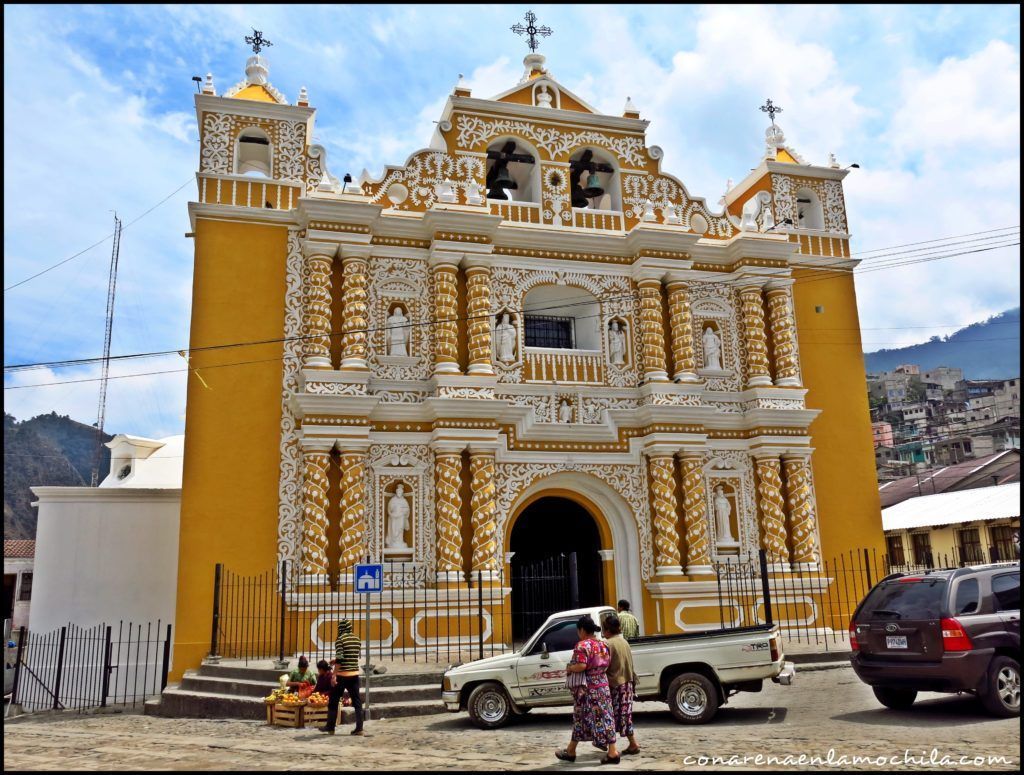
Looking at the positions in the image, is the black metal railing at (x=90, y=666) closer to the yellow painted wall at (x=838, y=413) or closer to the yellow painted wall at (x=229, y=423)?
the yellow painted wall at (x=229, y=423)

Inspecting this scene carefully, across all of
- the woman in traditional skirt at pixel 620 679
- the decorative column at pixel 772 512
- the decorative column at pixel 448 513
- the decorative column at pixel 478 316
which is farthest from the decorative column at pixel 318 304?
the woman in traditional skirt at pixel 620 679

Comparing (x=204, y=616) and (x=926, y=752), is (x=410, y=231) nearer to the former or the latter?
(x=204, y=616)

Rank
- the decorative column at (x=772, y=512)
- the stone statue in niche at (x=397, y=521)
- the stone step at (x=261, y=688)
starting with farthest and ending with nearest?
the decorative column at (x=772, y=512) → the stone statue in niche at (x=397, y=521) → the stone step at (x=261, y=688)

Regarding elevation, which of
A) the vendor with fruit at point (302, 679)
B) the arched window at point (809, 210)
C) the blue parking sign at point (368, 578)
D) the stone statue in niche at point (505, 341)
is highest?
the arched window at point (809, 210)

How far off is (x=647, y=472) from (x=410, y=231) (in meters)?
6.83

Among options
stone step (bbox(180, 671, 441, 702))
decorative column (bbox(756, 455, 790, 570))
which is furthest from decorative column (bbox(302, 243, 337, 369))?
decorative column (bbox(756, 455, 790, 570))

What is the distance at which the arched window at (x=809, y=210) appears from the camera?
20.8m

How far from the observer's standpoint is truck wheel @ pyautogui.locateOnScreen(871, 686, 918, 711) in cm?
972

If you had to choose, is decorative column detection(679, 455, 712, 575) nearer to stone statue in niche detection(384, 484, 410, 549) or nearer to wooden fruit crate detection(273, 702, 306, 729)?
stone statue in niche detection(384, 484, 410, 549)

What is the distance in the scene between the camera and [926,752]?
7.41 meters

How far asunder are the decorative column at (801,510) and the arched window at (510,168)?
7.81 metres

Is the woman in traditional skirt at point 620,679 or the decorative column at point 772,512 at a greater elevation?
the decorative column at point 772,512

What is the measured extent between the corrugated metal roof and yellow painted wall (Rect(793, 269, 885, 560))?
605 centimetres

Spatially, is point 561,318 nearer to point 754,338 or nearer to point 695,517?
point 754,338
